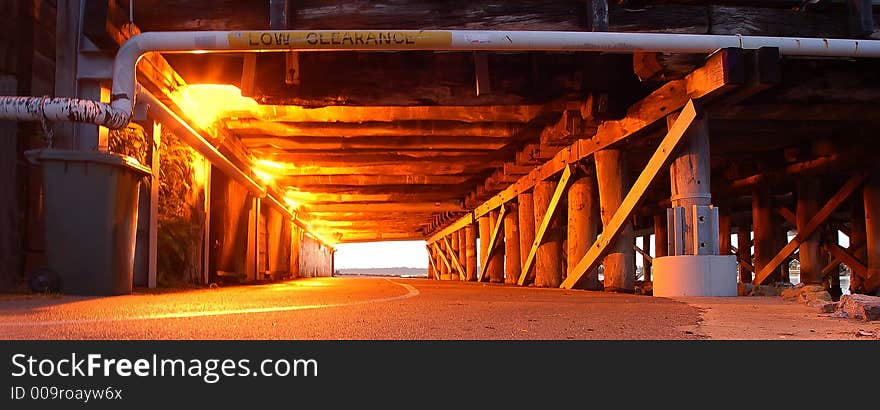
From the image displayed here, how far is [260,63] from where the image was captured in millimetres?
8305

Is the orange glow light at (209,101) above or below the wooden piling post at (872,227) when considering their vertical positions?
above

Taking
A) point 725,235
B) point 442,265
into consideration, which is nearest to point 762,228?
point 725,235

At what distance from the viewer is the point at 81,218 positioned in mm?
6016

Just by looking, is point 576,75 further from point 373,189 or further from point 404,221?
point 404,221

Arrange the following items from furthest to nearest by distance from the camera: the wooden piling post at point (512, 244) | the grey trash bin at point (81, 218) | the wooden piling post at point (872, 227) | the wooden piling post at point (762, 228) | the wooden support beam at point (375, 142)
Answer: the wooden piling post at point (512, 244) → the wooden piling post at point (762, 228) → the wooden support beam at point (375, 142) → the wooden piling post at point (872, 227) → the grey trash bin at point (81, 218)

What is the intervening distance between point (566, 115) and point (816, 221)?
5.62m

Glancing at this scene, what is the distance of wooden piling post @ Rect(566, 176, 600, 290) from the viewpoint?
36.8 feet

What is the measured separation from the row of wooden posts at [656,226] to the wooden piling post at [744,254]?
4 centimetres

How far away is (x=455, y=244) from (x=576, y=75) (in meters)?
18.0

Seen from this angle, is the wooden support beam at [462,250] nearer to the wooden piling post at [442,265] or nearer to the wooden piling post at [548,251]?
the wooden piling post at [442,265]

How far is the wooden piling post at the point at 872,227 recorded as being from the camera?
1137cm

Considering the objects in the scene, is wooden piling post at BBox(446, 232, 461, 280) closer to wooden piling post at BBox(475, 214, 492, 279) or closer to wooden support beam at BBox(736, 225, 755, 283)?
wooden piling post at BBox(475, 214, 492, 279)

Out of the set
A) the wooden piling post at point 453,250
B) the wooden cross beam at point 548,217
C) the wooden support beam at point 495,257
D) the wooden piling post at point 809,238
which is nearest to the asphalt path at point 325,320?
the wooden cross beam at point 548,217
